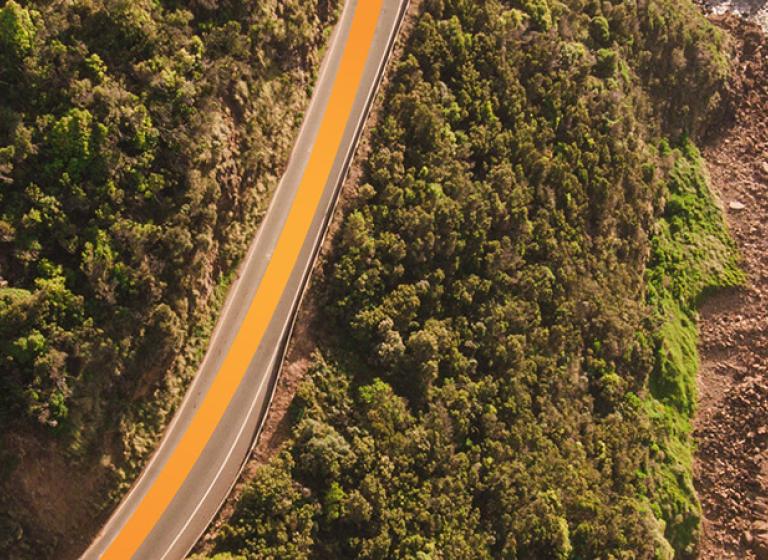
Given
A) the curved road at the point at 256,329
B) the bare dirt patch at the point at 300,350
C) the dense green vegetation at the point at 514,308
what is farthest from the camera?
the dense green vegetation at the point at 514,308

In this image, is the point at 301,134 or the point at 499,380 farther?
the point at 499,380

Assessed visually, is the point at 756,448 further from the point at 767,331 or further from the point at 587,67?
the point at 587,67

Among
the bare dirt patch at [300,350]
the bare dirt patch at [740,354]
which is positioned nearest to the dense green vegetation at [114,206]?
the bare dirt patch at [300,350]

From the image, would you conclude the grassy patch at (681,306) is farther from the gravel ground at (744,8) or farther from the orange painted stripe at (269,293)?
the orange painted stripe at (269,293)

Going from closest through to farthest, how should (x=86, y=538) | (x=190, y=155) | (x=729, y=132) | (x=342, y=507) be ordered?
(x=86, y=538) → (x=190, y=155) → (x=342, y=507) → (x=729, y=132)

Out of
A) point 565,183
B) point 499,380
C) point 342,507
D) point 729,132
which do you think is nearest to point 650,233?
point 565,183

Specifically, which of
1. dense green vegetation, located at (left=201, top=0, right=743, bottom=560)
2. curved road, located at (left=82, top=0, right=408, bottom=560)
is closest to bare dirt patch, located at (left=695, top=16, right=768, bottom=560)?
dense green vegetation, located at (left=201, top=0, right=743, bottom=560)

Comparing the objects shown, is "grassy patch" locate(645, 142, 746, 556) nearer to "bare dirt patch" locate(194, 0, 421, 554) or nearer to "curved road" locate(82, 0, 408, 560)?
"bare dirt patch" locate(194, 0, 421, 554)
